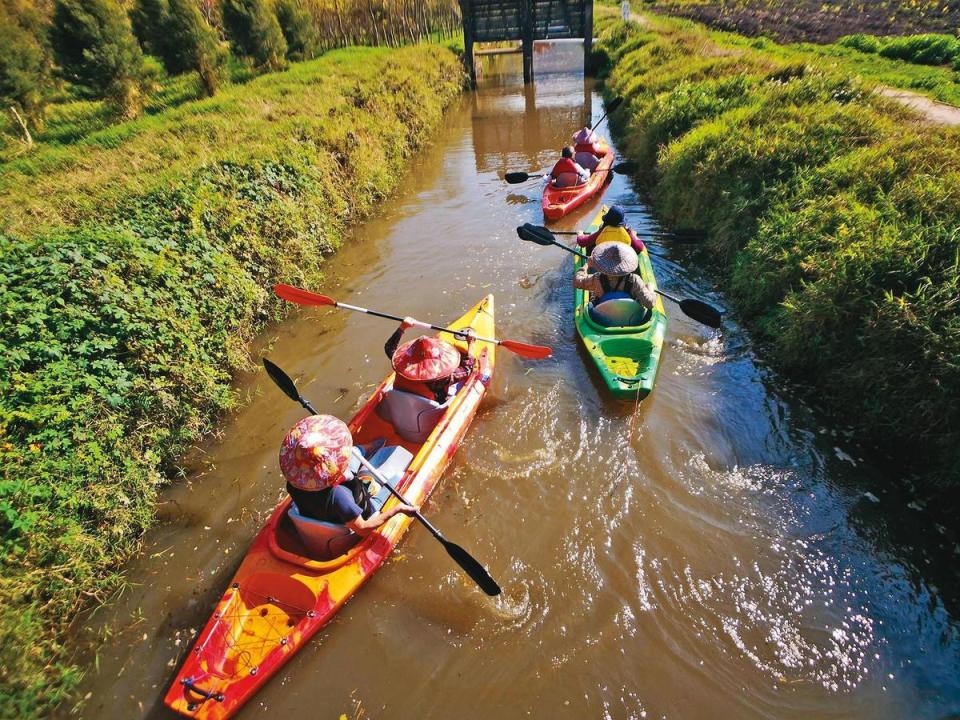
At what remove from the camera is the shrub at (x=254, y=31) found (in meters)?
14.3

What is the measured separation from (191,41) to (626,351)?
45.6 feet

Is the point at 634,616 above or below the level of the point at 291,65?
below

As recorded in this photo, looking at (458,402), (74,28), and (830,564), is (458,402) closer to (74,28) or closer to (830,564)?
(830,564)

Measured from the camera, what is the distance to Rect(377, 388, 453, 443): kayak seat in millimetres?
4523

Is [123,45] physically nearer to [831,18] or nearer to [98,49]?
[98,49]

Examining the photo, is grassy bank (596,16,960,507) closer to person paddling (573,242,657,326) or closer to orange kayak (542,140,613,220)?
orange kayak (542,140,613,220)

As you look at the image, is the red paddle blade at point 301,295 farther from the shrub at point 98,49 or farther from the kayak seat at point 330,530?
the shrub at point 98,49

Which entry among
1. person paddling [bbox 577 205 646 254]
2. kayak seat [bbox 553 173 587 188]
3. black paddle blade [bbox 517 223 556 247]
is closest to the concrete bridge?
kayak seat [bbox 553 173 587 188]

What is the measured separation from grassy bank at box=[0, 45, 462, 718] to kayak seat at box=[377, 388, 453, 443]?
6.52 feet

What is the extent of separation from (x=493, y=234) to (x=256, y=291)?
185 inches

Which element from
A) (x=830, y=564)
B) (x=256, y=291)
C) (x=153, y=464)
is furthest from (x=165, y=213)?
(x=830, y=564)

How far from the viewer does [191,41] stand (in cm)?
1221

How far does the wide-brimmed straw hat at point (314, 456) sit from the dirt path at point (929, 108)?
32.5 feet

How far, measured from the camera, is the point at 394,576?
12.9ft
